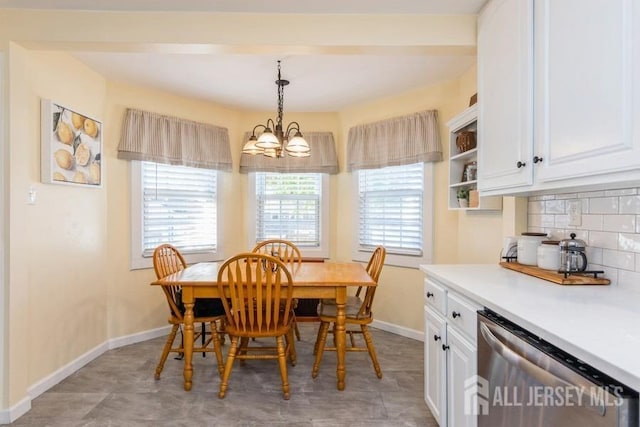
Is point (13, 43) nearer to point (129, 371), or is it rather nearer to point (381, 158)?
point (129, 371)

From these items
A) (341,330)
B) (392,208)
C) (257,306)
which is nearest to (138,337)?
(257,306)

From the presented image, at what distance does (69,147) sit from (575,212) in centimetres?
325

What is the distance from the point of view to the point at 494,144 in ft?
6.28

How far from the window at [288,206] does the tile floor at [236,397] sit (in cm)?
151

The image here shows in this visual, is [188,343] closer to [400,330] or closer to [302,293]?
[302,293]

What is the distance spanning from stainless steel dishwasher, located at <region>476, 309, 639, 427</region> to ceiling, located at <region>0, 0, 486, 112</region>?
1732 mm

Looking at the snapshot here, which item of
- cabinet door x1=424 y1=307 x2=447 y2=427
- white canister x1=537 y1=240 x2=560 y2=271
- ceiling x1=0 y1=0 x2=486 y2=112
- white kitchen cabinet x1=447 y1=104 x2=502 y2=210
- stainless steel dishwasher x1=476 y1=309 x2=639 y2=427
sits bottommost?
cabinet door x1=424 y1=307 x2=447 y2=427

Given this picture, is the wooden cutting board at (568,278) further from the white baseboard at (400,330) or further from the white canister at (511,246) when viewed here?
the white baseboard at (400,330)

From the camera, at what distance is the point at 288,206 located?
4.16m

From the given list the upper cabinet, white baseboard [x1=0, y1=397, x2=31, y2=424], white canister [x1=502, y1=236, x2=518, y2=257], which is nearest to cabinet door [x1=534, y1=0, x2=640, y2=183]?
the upper cabinet

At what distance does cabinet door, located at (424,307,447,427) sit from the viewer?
175cm

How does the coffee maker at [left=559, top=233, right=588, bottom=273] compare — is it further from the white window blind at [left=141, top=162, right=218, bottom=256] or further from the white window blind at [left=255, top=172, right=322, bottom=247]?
the white window blind at [left=141, top=162, right=218, bottom=256]

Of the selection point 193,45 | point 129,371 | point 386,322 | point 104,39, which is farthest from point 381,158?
point 129,371

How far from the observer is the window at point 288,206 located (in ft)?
13.6
